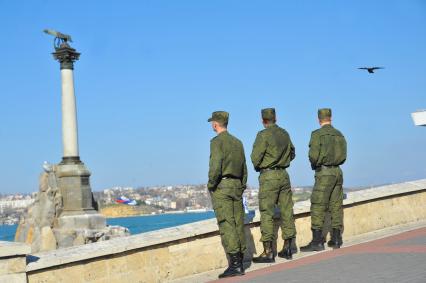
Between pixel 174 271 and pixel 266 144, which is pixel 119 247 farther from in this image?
pixel 266 144

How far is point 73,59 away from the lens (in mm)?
27078

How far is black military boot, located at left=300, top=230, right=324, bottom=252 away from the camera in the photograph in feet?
34.9

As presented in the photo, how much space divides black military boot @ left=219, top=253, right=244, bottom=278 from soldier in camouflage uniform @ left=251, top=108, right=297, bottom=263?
879mm

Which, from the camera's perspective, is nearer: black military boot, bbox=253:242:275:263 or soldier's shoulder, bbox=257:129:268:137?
black military boot, bbox=253:242:275:263

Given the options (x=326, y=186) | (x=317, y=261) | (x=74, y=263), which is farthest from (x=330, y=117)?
(x=74, y=263)

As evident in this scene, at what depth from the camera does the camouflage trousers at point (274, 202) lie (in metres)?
9.83

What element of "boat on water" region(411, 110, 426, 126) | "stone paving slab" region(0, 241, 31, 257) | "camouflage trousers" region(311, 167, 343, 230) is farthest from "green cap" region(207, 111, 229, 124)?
"boat on water" region(411, 110, 426, 126)

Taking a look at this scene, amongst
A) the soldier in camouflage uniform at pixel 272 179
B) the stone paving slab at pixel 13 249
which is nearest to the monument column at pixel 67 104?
the soldier in camouflage uniform at pixel 272 179

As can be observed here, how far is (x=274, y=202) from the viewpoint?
9.99 meters

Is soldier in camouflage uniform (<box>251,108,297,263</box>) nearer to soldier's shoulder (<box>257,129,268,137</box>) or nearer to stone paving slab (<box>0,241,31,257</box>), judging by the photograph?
soldier's shoulder (<box>257,129,268,137</box>)

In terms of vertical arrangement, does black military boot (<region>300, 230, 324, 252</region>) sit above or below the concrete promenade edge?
above

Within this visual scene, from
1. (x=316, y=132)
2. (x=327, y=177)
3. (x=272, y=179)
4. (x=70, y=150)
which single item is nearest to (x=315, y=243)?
(x=327, y=177)

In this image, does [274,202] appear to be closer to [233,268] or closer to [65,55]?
[233,268]

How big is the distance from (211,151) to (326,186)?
8.09 ft
